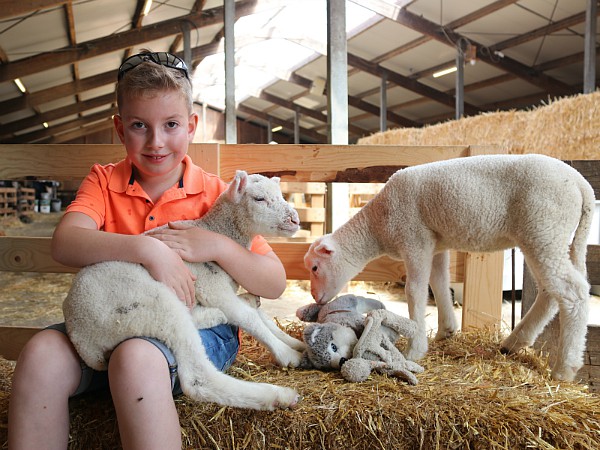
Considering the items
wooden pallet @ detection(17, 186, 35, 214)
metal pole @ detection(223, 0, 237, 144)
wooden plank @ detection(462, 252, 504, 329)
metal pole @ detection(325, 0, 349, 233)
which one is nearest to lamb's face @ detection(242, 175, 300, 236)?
wooden plank @ detection(462, 252, 504, 329)

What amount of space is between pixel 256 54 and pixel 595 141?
461 inches

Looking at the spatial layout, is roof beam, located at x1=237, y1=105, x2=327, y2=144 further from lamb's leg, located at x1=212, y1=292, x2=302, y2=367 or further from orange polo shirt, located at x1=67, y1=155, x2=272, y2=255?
lamb's leg, located at x1=212, y1=292, x2=302, y2=367

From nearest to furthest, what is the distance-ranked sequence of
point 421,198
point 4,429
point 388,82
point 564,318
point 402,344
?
1. point 4,429
2. point 564,318
3. point 421,198
4. point 402,344
5. point 388,82

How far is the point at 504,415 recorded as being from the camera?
1.51 m

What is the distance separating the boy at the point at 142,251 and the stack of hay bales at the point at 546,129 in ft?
13.4

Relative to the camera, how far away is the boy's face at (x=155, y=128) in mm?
1677

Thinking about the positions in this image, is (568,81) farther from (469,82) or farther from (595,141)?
(595,141)

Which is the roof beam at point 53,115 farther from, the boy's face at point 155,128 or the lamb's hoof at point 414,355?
the lamb's hoof at point 414,355

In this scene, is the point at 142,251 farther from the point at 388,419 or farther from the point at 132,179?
the point at 388,419

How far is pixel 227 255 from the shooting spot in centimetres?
175

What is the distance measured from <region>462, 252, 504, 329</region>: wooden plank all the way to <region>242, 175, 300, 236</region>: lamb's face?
1.18 meters

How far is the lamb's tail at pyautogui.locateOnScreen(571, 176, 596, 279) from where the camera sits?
5.98 ft

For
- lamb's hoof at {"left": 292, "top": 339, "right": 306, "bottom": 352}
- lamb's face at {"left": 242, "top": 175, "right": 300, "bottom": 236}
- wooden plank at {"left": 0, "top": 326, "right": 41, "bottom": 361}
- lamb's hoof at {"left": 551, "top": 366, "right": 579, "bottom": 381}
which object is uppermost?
lamb's face at {"left": 242, "top": 175, "right": 300, "bottom": 236}

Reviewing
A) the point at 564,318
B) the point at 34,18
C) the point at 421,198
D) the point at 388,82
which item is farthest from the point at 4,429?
the point at 388,82
